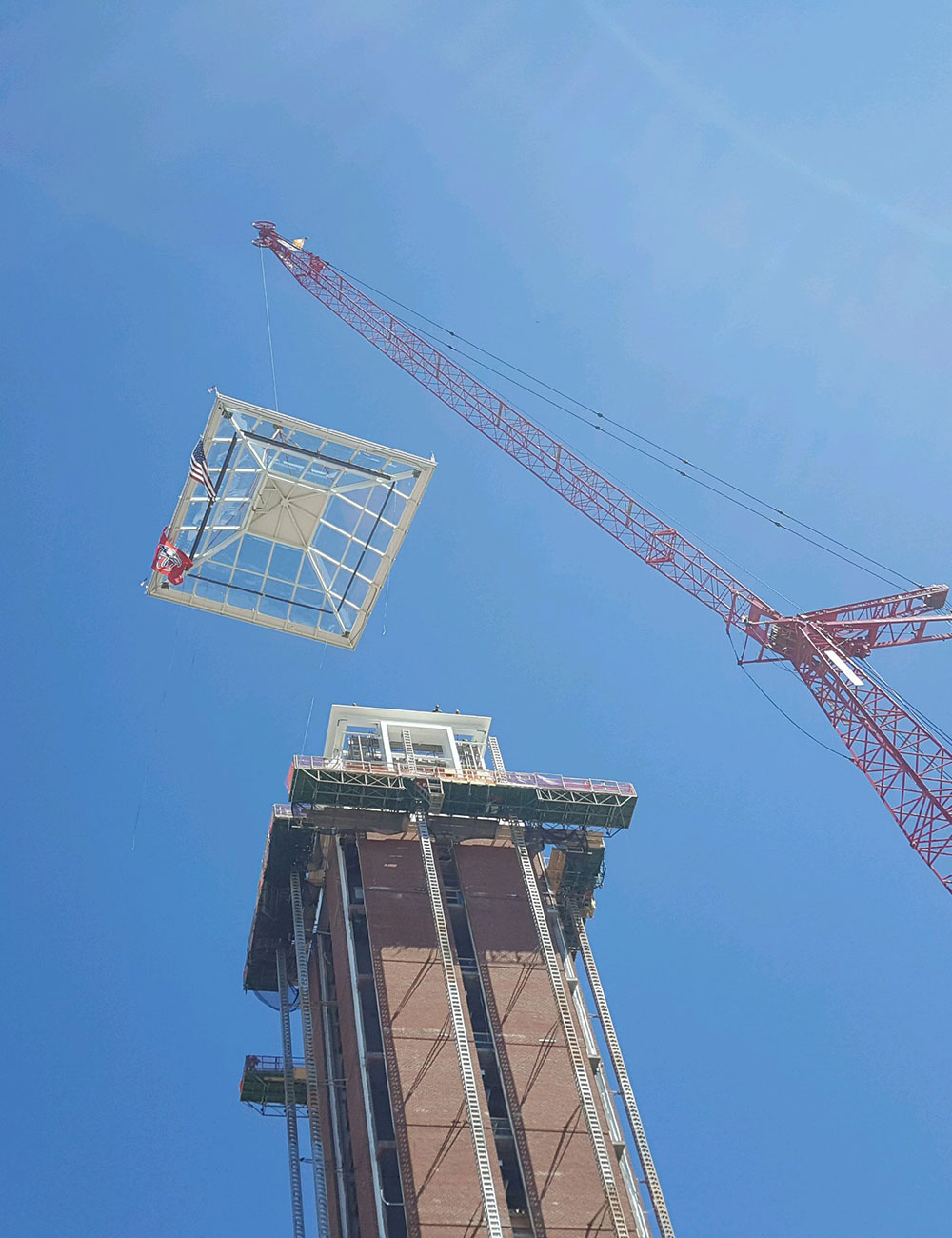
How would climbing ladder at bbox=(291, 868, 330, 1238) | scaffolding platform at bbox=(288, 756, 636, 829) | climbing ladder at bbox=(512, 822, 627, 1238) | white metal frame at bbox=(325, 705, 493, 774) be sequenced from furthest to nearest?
white metal frame at bbox=(325, 705, 493, 774), scaffolding platform at bbox=(288, 756, 636, 829), climbing ladder at bbox=(291, 868, 330, 1238), climbing ladder at bbox=(512, 822, 627, 1238)

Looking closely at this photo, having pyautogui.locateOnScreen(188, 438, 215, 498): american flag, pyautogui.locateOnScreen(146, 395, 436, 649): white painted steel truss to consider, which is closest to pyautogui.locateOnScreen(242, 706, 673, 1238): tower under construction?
pyautogui.locateOnScreen(146, 395, 436, 649): white painted steel truss

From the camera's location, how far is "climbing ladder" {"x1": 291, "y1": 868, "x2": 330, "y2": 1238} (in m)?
84.7

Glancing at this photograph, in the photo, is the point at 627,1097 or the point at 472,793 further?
the point at 472,793

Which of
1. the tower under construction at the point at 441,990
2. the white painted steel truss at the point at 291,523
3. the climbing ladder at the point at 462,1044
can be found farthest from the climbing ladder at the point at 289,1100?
the white painted steel truss at the point at 291,523

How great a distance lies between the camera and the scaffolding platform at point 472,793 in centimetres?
9700

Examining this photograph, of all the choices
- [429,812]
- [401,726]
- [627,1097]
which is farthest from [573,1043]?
[401,726]

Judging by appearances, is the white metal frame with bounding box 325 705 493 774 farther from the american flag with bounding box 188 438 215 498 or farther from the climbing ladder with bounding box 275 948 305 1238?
the american flag with bounding box 188 438 215 498

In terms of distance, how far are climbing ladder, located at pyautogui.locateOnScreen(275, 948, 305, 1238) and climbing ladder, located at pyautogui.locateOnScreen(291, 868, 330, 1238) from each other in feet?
5.60

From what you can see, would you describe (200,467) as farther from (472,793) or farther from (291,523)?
(472,793)

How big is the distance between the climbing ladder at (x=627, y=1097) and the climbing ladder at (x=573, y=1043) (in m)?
1.78

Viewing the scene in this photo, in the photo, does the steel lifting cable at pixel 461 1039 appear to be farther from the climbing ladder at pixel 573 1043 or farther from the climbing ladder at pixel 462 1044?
the climbing ladder at pixel 573 1043

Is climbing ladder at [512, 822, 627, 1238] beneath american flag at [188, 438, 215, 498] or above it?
beneath

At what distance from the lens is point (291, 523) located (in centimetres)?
8856

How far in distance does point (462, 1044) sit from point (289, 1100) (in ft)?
67.5
